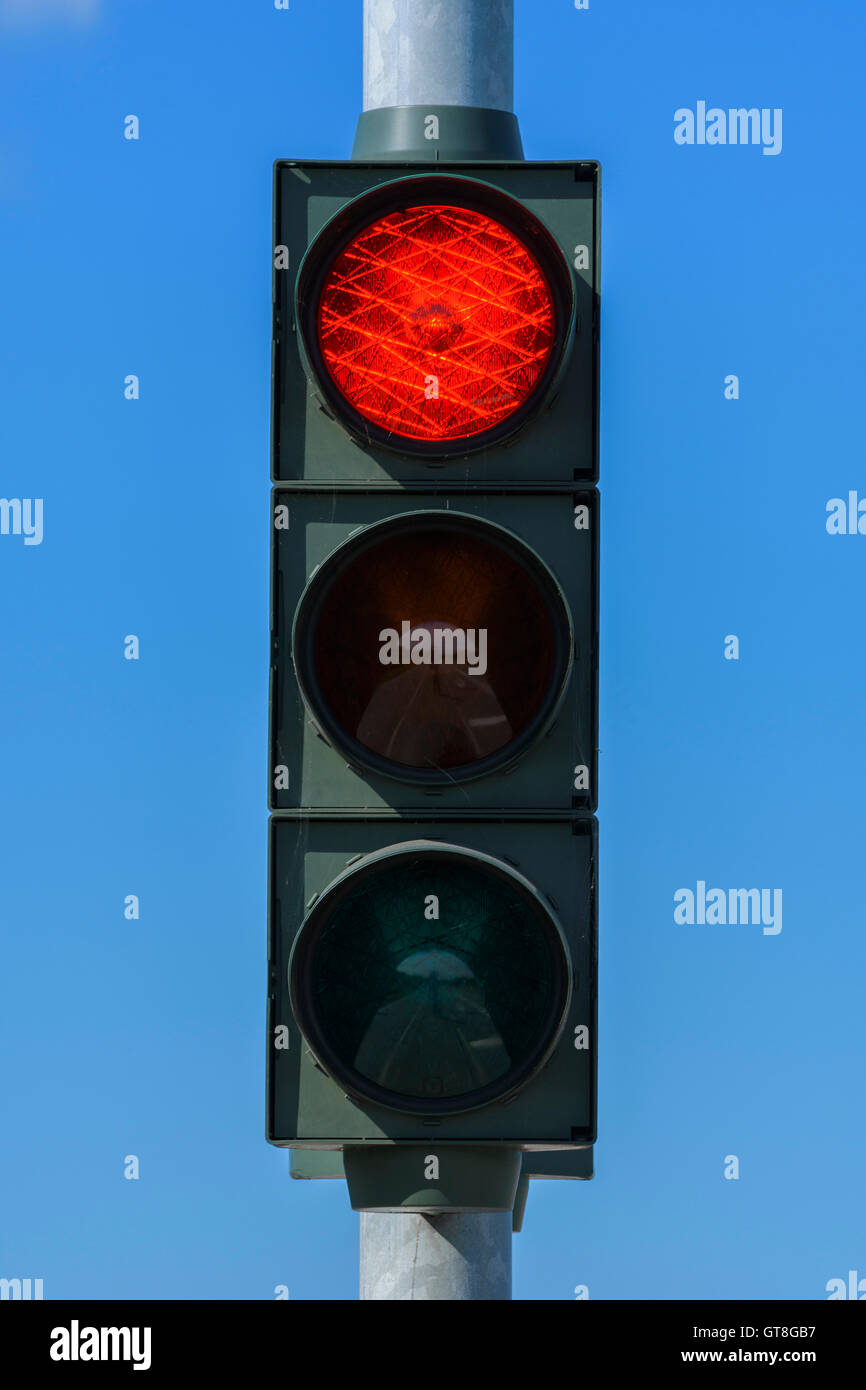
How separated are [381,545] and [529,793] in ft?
1.74

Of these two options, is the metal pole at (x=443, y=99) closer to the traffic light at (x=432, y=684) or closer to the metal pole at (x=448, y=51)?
the metal pole at (x=448, y=51)

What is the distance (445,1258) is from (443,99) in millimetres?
2317

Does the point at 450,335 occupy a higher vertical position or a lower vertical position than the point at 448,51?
lower

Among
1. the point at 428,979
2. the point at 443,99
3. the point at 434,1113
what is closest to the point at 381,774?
the point at 428,979

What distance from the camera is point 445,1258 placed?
358cm

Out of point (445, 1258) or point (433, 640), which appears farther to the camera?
point (445, 1258)

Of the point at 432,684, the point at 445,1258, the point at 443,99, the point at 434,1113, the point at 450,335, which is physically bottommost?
the point at 445,1258

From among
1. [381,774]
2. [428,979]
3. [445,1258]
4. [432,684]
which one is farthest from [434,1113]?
[432,684]

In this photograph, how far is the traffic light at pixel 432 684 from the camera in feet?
10.6

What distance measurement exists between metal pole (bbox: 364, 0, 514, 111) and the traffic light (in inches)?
13.3

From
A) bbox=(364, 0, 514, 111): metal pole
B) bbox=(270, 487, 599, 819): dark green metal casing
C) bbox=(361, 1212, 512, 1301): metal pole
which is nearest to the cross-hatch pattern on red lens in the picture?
bbox=(270, 487, 599, 819): dark green metal casing

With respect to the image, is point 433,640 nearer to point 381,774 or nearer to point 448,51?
point 381,774

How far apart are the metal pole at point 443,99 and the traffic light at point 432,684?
0.99 ft

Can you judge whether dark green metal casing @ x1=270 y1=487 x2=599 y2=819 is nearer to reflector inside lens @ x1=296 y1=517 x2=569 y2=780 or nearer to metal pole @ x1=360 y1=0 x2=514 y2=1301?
reflector inside lens @ x1=296 y1=517 x2=569 y2=780
